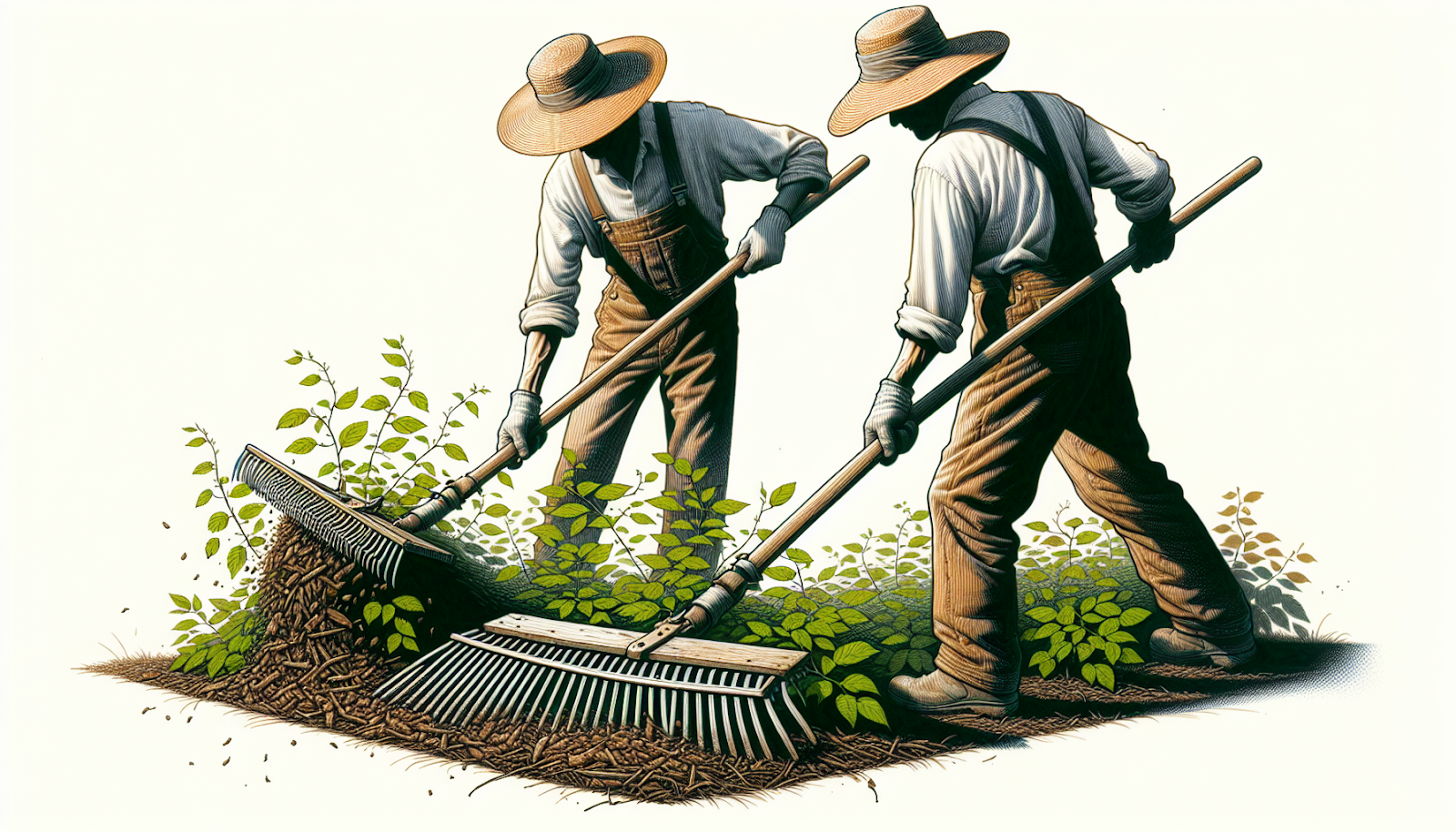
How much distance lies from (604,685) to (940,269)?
77.1 inches

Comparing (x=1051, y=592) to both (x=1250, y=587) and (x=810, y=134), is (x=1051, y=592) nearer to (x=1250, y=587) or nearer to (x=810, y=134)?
(x=1250, y=587)

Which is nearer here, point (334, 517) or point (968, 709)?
point (968, 709)

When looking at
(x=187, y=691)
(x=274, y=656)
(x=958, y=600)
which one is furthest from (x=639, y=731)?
(x=187, y=691)

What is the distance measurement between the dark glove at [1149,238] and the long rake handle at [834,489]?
0.78 feet

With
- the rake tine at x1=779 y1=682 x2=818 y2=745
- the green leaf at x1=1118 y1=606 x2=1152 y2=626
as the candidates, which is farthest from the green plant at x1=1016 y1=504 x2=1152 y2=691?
the rake tine at x1=779 y1=682 x2=818 y2=745

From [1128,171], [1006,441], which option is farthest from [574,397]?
[1128,171]

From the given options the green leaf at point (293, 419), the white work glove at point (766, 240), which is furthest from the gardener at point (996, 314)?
the green leaf at point (293, 419)

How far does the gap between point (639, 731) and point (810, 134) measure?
2528 millimetres

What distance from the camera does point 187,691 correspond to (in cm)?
582

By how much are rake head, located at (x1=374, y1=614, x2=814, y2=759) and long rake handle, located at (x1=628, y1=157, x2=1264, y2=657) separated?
4.9 inches

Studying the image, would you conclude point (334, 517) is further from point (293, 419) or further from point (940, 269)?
point (940, 269)

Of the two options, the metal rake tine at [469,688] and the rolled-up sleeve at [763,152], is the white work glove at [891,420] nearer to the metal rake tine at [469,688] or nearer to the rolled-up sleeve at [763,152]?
A: the rolled-up sleeve at [763,152]

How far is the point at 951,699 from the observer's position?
17.2 ft

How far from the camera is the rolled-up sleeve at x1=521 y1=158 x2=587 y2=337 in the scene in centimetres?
577
